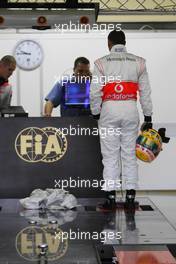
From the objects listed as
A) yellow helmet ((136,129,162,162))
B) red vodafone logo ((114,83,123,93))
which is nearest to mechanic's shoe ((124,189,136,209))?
yellow helmet ((136,129,162,162))

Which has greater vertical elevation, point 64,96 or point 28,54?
point 28,54

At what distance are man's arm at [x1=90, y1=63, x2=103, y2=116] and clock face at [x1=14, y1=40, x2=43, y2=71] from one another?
2675mm

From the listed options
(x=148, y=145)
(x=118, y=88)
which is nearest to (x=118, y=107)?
(x=118, y=88)

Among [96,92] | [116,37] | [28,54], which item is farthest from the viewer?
[28,54]

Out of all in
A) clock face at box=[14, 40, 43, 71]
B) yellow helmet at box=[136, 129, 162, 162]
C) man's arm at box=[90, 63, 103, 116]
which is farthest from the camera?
clock face at box=[14, 40, 43, 71]

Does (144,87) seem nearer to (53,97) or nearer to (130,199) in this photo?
(130,199)

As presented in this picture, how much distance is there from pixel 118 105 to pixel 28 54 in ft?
9.38

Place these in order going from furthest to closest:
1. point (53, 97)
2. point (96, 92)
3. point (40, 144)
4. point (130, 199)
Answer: point (53, 97)
point (40, 144)
point (130, 199)
point (96, 92)

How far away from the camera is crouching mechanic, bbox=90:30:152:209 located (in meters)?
5.27

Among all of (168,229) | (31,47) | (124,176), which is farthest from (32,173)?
(31,47)

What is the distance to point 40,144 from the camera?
5688 mm

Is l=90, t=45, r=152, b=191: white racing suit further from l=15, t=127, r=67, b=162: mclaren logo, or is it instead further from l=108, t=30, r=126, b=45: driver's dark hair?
l=15, t=127, r=67, b=162: mclaren logo

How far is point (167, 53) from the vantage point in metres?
7.95

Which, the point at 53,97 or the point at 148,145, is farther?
the point at 53,97
